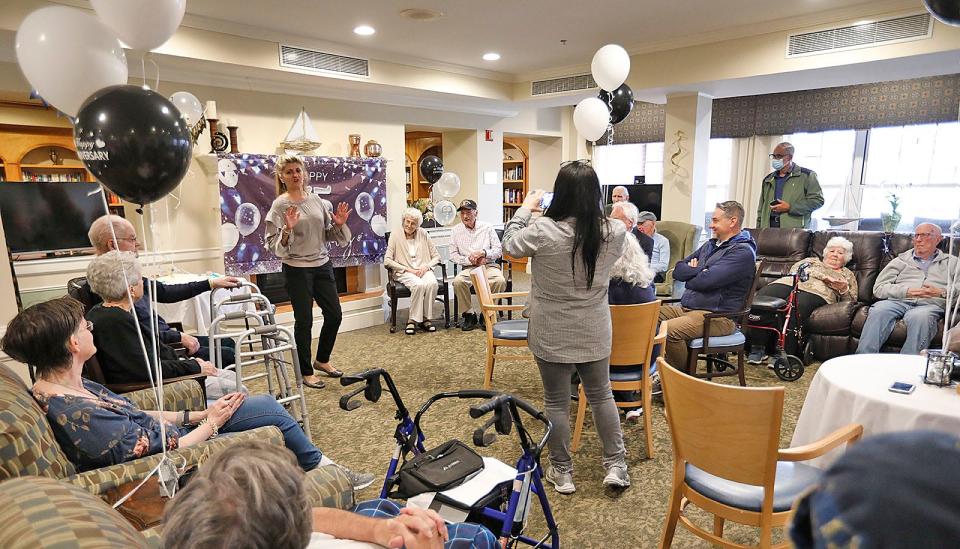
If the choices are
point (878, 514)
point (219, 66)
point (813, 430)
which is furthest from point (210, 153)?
point (878, 514)

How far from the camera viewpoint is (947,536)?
38 centimetres

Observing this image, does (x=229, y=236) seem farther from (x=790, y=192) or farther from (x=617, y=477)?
(x=790, y=192)

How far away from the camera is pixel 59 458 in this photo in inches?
55.7

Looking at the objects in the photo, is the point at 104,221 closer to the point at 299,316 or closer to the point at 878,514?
the point at 299,316

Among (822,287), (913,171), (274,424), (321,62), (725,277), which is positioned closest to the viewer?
(274,424)

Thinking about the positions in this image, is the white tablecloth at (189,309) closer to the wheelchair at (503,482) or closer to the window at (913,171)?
the wheelchair at (503,482)

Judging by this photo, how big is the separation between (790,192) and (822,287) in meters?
1.59

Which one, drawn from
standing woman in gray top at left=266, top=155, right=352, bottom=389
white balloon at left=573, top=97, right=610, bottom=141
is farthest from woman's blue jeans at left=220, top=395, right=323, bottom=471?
white balloon at left=573, top=97, right=610, bottom=141

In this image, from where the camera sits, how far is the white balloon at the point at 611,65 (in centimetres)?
409

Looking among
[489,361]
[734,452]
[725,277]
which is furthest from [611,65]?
[734,452]

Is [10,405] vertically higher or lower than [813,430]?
higher

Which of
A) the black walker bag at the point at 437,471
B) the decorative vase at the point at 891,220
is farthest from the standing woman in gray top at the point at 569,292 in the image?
the decorative vase at the point at 891,220

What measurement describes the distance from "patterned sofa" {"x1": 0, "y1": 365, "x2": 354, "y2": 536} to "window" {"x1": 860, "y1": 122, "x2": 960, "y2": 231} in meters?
7.60

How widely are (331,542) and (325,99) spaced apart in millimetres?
5158
